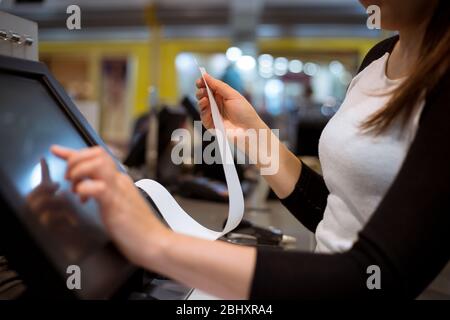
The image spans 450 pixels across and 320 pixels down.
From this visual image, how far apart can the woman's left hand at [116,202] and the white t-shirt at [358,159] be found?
9.4 inches

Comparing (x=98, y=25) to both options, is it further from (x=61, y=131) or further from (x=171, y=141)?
(x=61, y=131)

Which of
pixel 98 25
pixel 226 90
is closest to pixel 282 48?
pixel 98 25

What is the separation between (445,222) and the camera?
1.31 feet

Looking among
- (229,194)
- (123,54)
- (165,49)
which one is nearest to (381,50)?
(229,194)

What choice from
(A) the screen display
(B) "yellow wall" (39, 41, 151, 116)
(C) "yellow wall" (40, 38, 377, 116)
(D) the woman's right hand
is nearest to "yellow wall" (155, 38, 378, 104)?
(C) "yellow wall" (40, 38, 377, 116)

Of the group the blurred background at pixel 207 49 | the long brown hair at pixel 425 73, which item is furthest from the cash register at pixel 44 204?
the blurred background at pixel 207 49

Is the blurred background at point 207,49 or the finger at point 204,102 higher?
the blurred background at point 207,49

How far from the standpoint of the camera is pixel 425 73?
44cm

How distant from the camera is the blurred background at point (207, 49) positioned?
6270 millimetres

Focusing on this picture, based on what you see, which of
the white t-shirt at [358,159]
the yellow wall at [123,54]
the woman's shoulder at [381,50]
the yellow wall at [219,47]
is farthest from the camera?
the yellow wall at [123,54]

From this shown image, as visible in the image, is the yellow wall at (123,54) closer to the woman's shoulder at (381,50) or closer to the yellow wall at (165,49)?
the yellow wall at (165,49)

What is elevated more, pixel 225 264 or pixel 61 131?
pixel 61 131

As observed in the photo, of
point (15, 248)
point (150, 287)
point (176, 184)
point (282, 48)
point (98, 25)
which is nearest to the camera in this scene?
point (15, 248)
